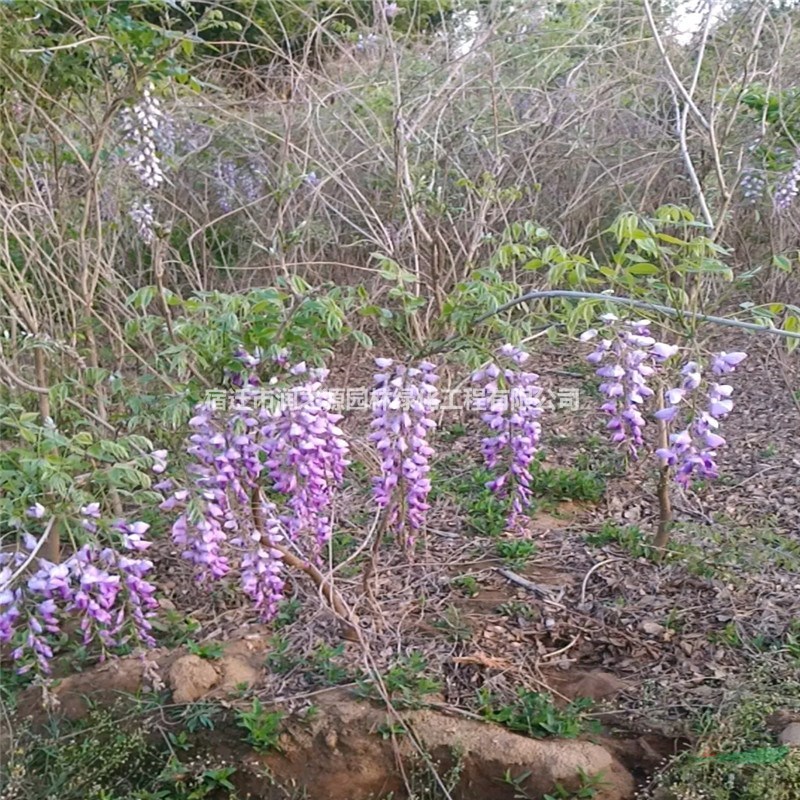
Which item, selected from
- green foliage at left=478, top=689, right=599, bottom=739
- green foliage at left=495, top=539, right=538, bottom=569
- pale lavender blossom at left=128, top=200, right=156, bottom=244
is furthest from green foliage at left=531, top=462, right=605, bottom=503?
pale lavender blossom at left=128, top=200, right=156, bottom=244

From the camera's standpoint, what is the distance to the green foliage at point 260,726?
261cm

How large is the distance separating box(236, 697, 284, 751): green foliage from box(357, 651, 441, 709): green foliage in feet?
0.96

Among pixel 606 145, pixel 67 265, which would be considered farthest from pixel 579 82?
pixel 67 265

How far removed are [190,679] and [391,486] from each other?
1002 millimetres

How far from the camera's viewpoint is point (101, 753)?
259 cm

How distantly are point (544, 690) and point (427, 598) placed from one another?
632mm

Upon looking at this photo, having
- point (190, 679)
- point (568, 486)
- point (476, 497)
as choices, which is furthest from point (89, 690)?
point (568, 486)

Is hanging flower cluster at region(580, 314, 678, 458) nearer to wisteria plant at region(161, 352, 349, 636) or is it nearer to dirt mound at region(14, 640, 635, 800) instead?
Result: wisteria plant at region(161, 352, 349, 636)

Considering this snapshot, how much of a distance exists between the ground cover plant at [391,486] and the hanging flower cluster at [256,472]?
0.01m

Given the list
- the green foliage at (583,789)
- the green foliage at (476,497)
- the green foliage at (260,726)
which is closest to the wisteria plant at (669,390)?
the green foliage at (583,789)

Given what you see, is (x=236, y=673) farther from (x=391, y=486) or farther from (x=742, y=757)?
(x=742, y=757)

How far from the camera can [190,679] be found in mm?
2797

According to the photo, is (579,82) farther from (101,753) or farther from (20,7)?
(101,753)

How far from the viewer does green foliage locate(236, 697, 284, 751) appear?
261cm
